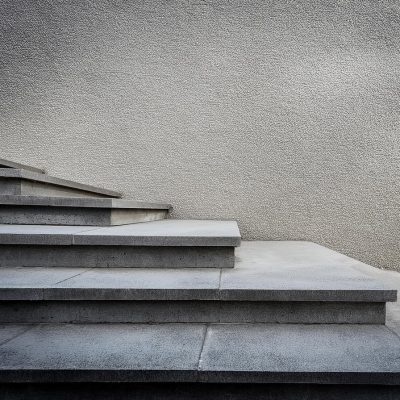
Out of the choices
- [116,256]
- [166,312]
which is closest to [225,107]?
[116,256]

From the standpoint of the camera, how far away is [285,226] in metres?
2.59

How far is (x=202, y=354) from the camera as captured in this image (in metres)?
0.97

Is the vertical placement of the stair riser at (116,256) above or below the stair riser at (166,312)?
above

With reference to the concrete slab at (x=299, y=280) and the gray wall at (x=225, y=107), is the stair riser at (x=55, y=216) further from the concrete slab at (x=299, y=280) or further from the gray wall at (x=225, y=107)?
the gray wall at (x=225, y=107)

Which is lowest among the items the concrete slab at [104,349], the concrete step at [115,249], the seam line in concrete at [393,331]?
the concrete slab at [104,349]

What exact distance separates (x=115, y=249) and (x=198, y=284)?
512mm

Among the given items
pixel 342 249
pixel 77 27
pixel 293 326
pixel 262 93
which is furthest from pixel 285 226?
pixel 77 27

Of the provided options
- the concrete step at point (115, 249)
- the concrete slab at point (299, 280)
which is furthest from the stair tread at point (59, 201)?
the concrete slab at point (299, 280)

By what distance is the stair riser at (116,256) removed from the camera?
147cm

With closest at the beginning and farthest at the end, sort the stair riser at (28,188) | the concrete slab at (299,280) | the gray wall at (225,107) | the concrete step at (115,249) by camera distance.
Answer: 1. the concrete slab at (299,280)
2. the concrete step at (115,249)
3. the stair riser at (28,188)
4. the gray wall at (225,107)

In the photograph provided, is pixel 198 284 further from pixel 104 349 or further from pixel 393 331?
pixel 393 331

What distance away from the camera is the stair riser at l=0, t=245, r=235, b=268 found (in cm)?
147

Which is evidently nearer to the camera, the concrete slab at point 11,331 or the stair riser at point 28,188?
the concrete slab at point 11,331

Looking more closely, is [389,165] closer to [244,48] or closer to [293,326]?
[244,48]
